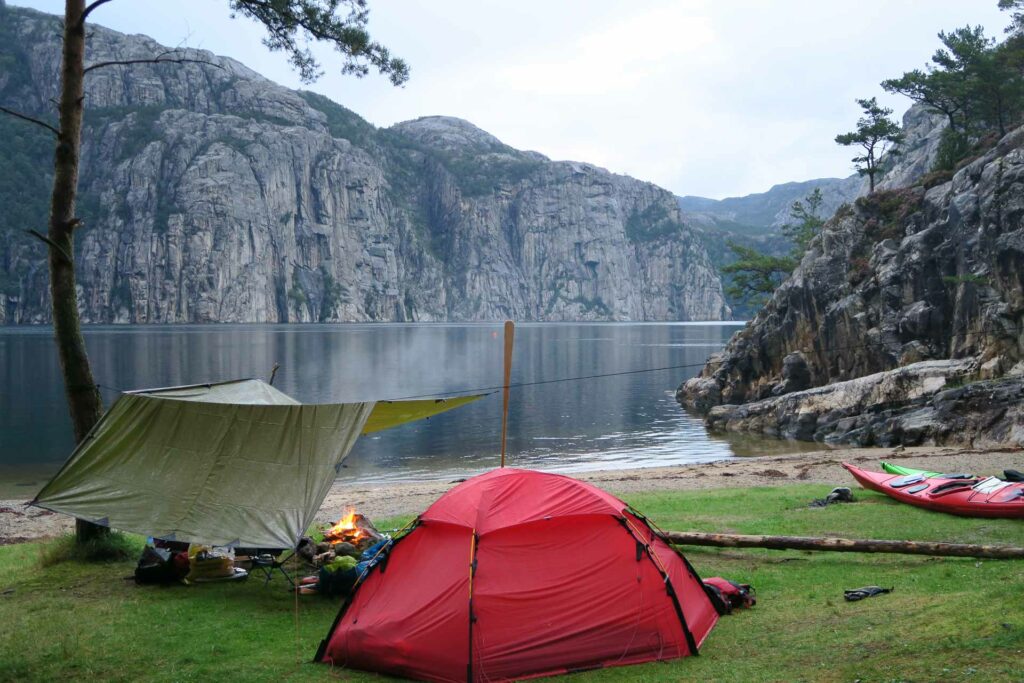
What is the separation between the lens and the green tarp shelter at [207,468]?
8.79 meters

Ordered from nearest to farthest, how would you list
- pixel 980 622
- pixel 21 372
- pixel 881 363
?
pixel 980 622
pixel 881 363
pixel 21 372

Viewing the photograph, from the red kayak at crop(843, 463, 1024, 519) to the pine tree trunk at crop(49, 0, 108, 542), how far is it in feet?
41.0

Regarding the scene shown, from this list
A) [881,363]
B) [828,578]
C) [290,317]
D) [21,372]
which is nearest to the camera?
[828,578]

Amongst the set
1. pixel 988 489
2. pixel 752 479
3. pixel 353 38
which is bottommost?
pixel 752 479

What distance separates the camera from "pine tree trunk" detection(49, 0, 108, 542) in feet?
32.3

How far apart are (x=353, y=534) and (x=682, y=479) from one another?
41.4 feet

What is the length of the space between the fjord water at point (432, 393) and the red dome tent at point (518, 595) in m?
16.1

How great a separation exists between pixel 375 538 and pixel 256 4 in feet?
24.4

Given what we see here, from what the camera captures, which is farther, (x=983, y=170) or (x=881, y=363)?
(x=881, y=363)

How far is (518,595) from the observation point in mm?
7051

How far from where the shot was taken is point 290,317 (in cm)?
19525

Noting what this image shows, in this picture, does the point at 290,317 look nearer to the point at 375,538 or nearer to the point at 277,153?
the point at 277,153

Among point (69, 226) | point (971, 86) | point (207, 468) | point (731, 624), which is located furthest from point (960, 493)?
point (971, 86)

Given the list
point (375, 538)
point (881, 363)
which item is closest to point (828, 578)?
point (375, 538)
